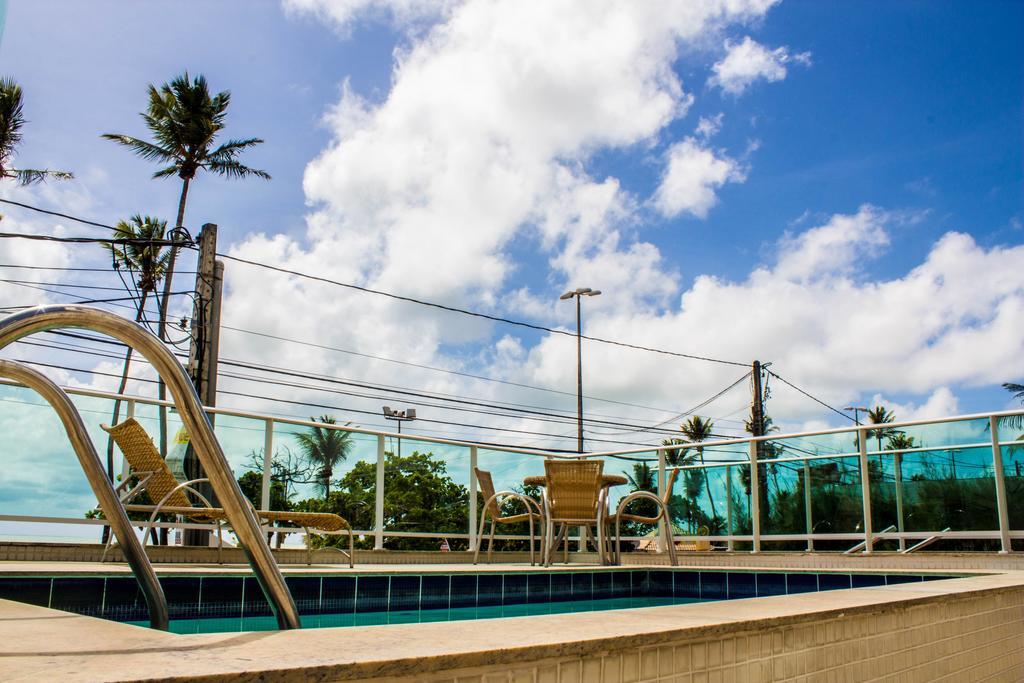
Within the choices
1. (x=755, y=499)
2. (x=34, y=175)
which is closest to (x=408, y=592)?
(x=755, y=499)

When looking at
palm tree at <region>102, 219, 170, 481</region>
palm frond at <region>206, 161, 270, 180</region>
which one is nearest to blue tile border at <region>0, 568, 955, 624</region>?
palm frond at <region>206, 161, 270, 180</region>

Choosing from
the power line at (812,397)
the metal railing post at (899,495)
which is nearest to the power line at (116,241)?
the metal railing post at (899,495)

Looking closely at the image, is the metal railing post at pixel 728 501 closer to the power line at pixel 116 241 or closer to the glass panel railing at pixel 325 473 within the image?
the glass panel railing at pixel 325 473

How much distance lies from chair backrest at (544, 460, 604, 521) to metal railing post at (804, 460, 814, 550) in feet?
9.03

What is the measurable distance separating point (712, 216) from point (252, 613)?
29565mm

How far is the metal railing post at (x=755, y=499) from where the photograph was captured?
8312 millimetres

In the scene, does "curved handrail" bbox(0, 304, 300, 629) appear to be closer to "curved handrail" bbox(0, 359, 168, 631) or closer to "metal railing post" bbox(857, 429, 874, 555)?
"curved handrail" bbox(0, 359, 168, 631)

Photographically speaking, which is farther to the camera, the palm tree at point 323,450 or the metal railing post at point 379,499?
the metal railing post at point 379,499

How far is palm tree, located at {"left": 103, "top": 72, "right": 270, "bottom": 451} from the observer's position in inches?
1086

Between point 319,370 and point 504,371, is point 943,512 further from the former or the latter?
point 504,371

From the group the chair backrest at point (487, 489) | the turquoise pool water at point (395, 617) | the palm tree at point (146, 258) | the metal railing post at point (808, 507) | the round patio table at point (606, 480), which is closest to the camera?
the turquoise pool water at point (395, 617)

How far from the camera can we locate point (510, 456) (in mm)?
9180

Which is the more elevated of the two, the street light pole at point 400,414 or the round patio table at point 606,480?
the street light pole at point 400,414

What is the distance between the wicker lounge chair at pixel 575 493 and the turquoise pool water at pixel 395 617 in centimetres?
74
